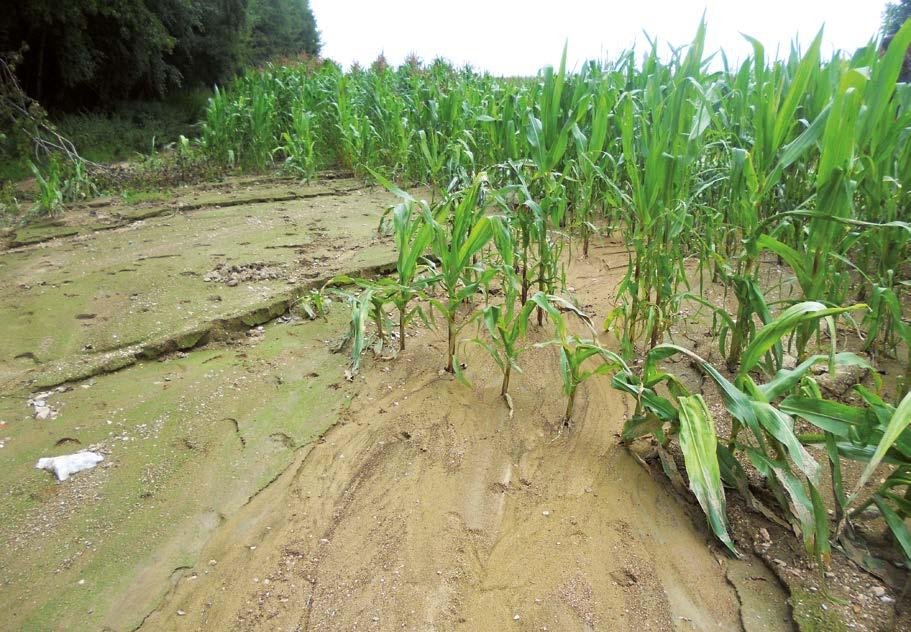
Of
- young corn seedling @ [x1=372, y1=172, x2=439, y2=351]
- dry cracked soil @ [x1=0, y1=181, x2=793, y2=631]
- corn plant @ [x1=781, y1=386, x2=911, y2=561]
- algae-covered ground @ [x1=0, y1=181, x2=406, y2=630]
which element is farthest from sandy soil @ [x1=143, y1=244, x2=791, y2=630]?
young corn seedling @ [x1=372, y1=172, x2=439, y2=351]

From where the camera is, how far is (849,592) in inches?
50.6

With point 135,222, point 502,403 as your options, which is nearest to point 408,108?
point 135,222

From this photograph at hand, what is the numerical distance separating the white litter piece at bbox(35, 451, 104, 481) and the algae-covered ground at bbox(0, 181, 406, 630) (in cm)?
3

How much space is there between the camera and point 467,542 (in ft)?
4.89

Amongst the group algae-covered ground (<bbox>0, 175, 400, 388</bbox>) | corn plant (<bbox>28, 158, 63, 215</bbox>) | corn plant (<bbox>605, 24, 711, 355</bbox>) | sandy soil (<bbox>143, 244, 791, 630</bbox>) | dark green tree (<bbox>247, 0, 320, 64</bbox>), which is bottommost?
sandy soil (<bbox>143, 244, 791, 630</bbox>)

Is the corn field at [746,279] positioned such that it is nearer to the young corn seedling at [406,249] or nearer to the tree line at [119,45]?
the young corn seedling at [406,249]

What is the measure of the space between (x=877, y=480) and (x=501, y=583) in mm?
1133

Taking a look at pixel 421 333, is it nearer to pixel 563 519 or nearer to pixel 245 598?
pixel 563 519

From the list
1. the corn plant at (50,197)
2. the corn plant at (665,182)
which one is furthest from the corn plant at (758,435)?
the corn plant at (50,197)

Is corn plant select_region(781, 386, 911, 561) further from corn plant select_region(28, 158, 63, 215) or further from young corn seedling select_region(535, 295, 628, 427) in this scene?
corn plant select_region(28, 158, 63, 215)

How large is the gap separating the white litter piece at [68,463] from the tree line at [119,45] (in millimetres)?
5379

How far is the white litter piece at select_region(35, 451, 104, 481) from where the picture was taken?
166 cm

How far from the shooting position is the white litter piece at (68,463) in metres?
1.66

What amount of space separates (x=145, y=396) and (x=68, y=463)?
373 millimetres
